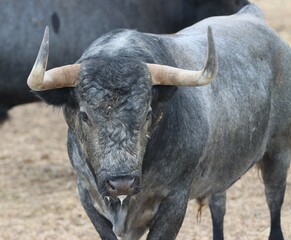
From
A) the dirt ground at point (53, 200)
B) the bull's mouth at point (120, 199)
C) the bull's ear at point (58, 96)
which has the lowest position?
the dirt ground at point (53, 200)

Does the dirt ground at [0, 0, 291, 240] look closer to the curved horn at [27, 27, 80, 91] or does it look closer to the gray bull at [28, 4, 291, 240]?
the gray bull at [28, 4, 291, 240]

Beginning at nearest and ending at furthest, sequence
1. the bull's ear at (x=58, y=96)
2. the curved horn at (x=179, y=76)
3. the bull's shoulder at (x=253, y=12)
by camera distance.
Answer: the curved horn at (x=179, y=76) < the bull's ear at (x=58, y=96) < the bull's shoulder at (x=253, y=12)

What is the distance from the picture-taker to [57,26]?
1036 centimetres

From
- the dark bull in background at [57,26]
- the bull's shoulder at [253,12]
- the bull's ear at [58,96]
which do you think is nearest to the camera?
the bull's ear at [58,96]

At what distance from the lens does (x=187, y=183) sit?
6.31 metres

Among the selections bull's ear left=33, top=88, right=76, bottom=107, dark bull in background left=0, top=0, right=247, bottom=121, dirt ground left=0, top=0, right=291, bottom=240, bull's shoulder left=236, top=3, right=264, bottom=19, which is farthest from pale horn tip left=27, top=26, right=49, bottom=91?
dark bull in background left=0, top=0, right=247, bottom=121

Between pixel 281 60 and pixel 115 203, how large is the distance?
2145 millimetres

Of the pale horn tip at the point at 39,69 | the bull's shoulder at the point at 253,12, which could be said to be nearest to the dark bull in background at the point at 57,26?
the bull's shoulder at the point at 253,12

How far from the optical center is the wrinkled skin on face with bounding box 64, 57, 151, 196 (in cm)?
555

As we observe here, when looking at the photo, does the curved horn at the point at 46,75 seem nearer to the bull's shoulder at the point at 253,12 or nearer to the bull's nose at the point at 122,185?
the bull's nose at the point at 122,185

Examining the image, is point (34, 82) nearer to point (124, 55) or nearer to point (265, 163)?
point (124, 55)

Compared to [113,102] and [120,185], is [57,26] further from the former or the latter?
[120,185]

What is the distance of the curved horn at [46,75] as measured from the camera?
5.62 meters

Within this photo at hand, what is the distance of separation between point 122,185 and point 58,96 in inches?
30.1
